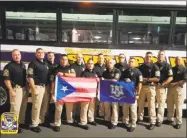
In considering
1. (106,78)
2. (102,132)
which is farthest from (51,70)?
(102,132)

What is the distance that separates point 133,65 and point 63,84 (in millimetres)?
1657

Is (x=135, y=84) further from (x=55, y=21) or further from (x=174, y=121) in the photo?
(x=55, y=21)

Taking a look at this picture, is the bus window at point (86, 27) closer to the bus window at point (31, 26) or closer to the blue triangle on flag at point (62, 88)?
the bus window at point (31, 26)

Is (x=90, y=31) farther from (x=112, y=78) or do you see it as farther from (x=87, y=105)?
(x=87, y=105)

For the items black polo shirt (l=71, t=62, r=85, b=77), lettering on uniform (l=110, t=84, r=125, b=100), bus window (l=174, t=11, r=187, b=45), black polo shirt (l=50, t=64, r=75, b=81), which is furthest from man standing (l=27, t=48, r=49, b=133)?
bus window (l=174, t=11, r=187, b=45)

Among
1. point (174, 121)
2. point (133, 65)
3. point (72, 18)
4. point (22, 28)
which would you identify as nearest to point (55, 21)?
point (72, 18)

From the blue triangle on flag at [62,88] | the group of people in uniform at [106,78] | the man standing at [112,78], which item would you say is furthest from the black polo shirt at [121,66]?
the blue triangle on flag at [62,88]

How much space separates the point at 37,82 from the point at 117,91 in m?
1.82

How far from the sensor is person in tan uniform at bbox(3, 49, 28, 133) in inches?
242

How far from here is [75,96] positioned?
6691 millimetres

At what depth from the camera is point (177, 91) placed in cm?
695

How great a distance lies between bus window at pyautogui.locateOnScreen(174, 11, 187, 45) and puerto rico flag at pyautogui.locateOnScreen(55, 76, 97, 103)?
96.8 inches

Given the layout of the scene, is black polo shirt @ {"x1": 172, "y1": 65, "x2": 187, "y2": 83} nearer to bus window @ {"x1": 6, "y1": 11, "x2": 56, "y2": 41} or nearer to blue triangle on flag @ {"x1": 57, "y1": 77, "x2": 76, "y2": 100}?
blue triangle on flag @ {"x1": 57, "y1": 77, "x2": 76, "y2": 100}

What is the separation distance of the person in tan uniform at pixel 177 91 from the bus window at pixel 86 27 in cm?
179
